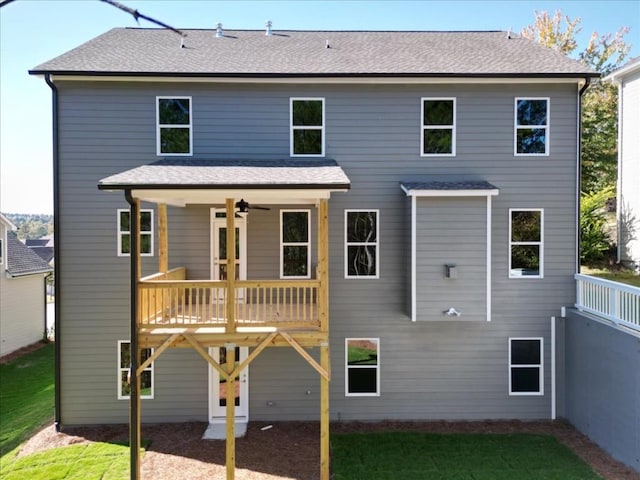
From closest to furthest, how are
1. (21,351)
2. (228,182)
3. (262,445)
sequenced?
1. (228,182)
2. (262,445)
3. (21,351)

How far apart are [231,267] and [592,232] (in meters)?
13.3

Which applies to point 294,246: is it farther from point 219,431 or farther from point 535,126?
point 535,126

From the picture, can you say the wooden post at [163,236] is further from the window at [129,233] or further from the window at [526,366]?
the window at [526,366]

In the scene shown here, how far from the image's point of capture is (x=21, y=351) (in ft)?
50.3

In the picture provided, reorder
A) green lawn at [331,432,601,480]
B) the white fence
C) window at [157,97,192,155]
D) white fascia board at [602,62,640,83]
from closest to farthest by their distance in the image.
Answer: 1. green lawn at [331,432,601,480]
2. the white fence
3. window at [157,97,192,155]
4. white fascia board at [602,62,640,83]

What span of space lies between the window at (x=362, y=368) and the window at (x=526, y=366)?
10.4 ft

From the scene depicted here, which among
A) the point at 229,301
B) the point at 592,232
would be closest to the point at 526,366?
the point at 229,301

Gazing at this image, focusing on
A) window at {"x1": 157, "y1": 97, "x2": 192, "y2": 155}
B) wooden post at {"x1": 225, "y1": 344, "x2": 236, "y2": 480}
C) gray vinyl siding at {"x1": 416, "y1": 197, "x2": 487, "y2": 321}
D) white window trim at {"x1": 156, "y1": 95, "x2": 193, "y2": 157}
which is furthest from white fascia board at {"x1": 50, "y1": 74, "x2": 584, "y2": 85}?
wooden post at {"x1": 225, "y1": 344, "x2": 236, "y2": 480}

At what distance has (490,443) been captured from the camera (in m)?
7.96

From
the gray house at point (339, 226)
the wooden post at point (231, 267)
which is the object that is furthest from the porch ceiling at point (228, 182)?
the gray house at point (339, 226)

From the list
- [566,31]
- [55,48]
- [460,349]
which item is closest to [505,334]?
[460,349]

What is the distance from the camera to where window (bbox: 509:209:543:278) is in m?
8.98

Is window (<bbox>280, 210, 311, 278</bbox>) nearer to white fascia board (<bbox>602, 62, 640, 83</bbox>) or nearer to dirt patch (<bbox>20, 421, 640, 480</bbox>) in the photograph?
dirt patch (<bbox>20, 421, 640, 480</bbox>)

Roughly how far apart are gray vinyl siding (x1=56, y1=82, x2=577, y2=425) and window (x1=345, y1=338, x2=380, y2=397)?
17 centimetres
